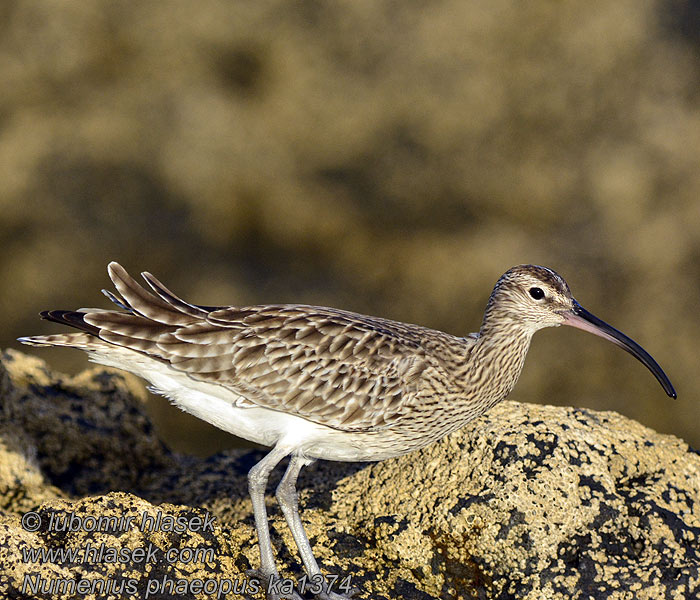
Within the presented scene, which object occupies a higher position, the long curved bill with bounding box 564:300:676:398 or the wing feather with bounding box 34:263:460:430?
the long curved bill with bounding box 564:300:676:398

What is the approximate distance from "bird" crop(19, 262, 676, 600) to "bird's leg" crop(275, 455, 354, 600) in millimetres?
13

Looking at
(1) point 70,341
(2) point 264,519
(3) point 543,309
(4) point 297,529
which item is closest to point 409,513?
(4) point 297,529

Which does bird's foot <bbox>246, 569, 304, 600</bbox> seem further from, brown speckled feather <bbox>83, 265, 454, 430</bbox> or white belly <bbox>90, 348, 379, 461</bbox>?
brown speckled feather <bbox>83, 265, 454, 430</bbox>

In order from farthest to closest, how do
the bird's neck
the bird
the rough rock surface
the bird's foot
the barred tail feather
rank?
1. the bird's neck
2. the bird
3. the barred tail feather
4. the bird's foot
5. the rough rock surface

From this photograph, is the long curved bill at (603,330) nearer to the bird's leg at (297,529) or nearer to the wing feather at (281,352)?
the wing feather at (281,352)

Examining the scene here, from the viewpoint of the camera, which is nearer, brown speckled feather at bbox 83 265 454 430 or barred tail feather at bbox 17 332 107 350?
barred tail feather at bbox 17 332 107 350

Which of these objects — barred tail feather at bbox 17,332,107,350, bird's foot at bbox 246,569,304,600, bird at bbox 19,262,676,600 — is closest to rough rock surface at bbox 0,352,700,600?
bird's foot at bbox 246,569,304,600

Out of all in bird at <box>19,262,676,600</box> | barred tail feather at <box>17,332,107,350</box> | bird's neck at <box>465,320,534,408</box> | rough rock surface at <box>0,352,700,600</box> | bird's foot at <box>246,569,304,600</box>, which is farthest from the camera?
bird's neck at <box>465,320,534,408</box>

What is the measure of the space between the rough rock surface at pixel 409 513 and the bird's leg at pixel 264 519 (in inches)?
5.5

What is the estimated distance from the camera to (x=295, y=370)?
5.14 metres

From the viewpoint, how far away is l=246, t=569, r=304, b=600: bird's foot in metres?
4.48

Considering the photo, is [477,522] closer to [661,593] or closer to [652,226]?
[661,593]

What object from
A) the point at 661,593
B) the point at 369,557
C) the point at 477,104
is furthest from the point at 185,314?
the point at 477,104

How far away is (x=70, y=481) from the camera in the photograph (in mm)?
5707
